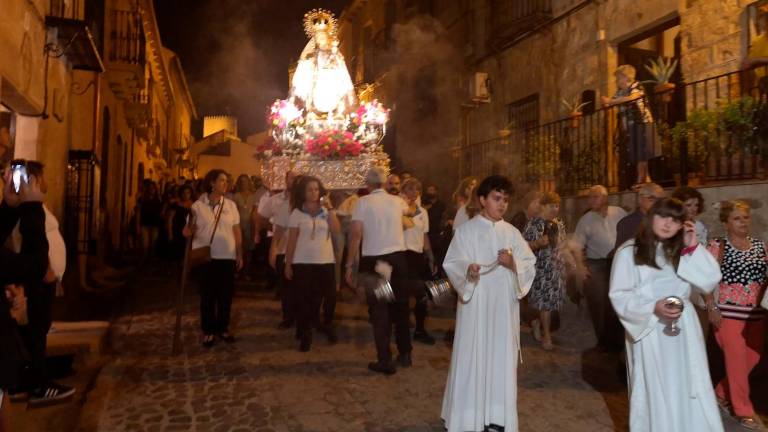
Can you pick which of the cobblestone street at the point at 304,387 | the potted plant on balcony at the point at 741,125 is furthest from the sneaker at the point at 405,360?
the potted plant on balcony at the point at 741,125

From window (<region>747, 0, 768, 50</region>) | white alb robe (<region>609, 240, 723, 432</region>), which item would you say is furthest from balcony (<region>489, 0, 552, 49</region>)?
white alb robe (<region>609, 240, 723, 432</region>)

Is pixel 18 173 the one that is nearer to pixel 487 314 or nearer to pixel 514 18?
pixel 487 314

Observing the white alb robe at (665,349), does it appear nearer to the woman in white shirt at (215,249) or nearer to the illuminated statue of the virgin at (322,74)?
the woman in white shirt at (215,249)

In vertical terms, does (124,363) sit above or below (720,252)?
below

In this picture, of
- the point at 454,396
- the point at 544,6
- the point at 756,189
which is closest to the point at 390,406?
the point at 454,396

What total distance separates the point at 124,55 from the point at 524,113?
9.83m

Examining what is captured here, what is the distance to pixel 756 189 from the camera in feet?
19.9

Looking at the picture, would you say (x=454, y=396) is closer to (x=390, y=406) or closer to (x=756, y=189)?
(x=390, y=406)

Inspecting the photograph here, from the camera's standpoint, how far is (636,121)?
825cm

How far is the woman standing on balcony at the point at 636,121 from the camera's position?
321 inches

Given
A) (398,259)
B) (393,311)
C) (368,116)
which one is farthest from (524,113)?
(393,311)

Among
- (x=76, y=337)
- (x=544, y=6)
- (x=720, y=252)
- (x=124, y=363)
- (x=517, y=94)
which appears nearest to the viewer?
(x=720, y=252)

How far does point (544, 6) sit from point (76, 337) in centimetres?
996

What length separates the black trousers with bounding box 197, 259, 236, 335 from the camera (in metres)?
6.38
